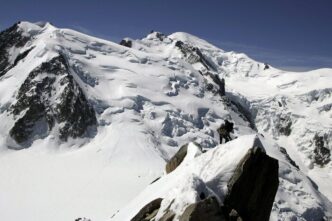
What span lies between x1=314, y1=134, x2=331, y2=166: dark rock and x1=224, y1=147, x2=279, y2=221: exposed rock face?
4297 inches

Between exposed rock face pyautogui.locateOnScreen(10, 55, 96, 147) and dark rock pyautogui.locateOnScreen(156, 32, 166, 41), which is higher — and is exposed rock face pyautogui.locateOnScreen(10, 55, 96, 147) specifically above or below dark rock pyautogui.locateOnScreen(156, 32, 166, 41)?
below

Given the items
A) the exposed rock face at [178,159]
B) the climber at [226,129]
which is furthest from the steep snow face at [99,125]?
the climber at [226,129]

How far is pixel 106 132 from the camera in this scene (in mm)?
62844

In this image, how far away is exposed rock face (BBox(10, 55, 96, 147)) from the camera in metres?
63.2

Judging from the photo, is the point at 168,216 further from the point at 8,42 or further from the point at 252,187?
the point at 8,42

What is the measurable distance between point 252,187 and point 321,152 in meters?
111

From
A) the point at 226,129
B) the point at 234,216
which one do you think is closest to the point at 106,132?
the point at 226,129

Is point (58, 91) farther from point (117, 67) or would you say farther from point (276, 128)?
point (276, 128)

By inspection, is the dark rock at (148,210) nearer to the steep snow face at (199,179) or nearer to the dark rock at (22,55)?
the steep snow face at (199,179)

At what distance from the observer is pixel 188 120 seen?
72.2 m

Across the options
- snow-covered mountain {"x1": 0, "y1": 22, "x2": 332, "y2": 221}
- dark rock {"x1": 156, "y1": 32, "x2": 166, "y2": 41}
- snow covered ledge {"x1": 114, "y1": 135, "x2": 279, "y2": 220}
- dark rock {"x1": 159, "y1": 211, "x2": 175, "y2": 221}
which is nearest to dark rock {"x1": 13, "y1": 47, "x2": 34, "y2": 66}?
snow-covered mountain {"x1": 0, "y1": 22, "x2": 332, "y2": 221}

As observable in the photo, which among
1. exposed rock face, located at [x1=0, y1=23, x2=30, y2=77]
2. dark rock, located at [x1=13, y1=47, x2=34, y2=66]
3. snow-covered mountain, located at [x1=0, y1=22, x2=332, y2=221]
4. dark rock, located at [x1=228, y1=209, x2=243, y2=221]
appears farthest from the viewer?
exposed rock face, located at [x1=0, y1=23, x2=30, y2=77]

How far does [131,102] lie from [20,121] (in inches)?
628

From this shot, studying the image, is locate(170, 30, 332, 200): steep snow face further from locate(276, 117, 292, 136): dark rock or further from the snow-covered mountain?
the snow-covered mountain
